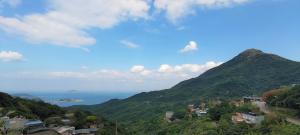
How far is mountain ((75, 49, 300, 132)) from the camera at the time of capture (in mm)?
75812

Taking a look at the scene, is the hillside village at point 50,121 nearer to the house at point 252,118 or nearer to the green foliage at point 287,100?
the house at point 252,118

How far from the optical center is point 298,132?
24.1 meters

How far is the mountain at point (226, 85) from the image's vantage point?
75.8 metres

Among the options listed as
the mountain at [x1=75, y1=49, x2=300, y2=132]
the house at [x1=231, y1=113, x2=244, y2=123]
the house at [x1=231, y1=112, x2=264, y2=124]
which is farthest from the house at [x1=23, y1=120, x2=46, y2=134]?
the mountain at [x1=75, y1=49, x2=300, y2=132]

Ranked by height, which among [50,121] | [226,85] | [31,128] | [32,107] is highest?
[226,85]

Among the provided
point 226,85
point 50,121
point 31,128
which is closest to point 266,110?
point 50,121

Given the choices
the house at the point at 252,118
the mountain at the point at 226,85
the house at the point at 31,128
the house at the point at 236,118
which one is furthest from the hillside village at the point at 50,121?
the mountain at the point at 226,85

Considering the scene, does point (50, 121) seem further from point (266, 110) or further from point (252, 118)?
point (266, 110)

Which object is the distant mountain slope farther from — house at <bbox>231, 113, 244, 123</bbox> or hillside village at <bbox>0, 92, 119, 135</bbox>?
house at <bbox>231, 113, 244, 123</bbox>

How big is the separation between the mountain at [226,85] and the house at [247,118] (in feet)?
115

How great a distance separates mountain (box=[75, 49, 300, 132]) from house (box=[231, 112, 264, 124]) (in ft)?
115

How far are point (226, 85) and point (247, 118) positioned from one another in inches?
2114

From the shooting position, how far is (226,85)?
8394 centimetres

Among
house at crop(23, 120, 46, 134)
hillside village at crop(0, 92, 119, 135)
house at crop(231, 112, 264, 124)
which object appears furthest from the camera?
house at crop(231, 112, 264, 124)
